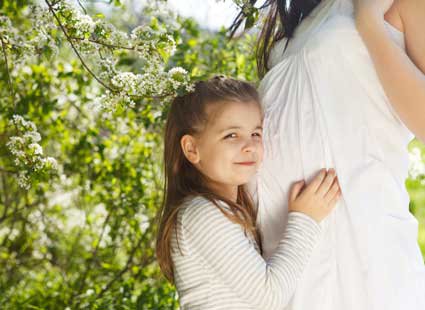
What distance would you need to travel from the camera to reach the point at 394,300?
1.91 metres

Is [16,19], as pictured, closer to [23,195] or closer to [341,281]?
[23,195]

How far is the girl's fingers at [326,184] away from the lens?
1.98 metres

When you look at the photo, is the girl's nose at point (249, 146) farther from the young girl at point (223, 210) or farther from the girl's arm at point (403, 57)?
the girl's arm at point (403, 57)

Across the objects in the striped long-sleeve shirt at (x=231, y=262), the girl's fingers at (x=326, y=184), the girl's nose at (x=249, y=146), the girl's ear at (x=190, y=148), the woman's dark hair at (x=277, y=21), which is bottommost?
the striped long-sleeve shirt at (x=231, y=262)

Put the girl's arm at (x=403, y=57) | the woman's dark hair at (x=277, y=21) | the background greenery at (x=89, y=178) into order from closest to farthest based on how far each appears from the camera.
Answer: the girl's arm at (x=403, y=57) < the woman's dark hair at (x=277, y=21) < the background greenery at (x=89, y=178)

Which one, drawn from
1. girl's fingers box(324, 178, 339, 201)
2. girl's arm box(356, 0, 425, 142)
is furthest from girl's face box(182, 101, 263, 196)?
girl's arm box(356, 0, 425, 142)

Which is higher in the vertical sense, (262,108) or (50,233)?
(50,233)

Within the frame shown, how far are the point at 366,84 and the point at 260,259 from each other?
0.54 m

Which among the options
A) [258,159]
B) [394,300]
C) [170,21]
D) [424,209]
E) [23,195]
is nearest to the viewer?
[394,300]

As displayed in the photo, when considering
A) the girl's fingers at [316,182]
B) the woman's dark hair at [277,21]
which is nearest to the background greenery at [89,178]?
the woman's dark hair at [277,21]

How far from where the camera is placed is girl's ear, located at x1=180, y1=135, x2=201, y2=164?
7.23ft

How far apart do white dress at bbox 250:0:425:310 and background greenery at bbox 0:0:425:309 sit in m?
1.09

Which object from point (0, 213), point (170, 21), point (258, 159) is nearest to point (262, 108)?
point (258, 159)

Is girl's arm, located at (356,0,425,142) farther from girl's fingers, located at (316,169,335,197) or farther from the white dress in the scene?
girl's fingers, located at (316,169,335,197)
